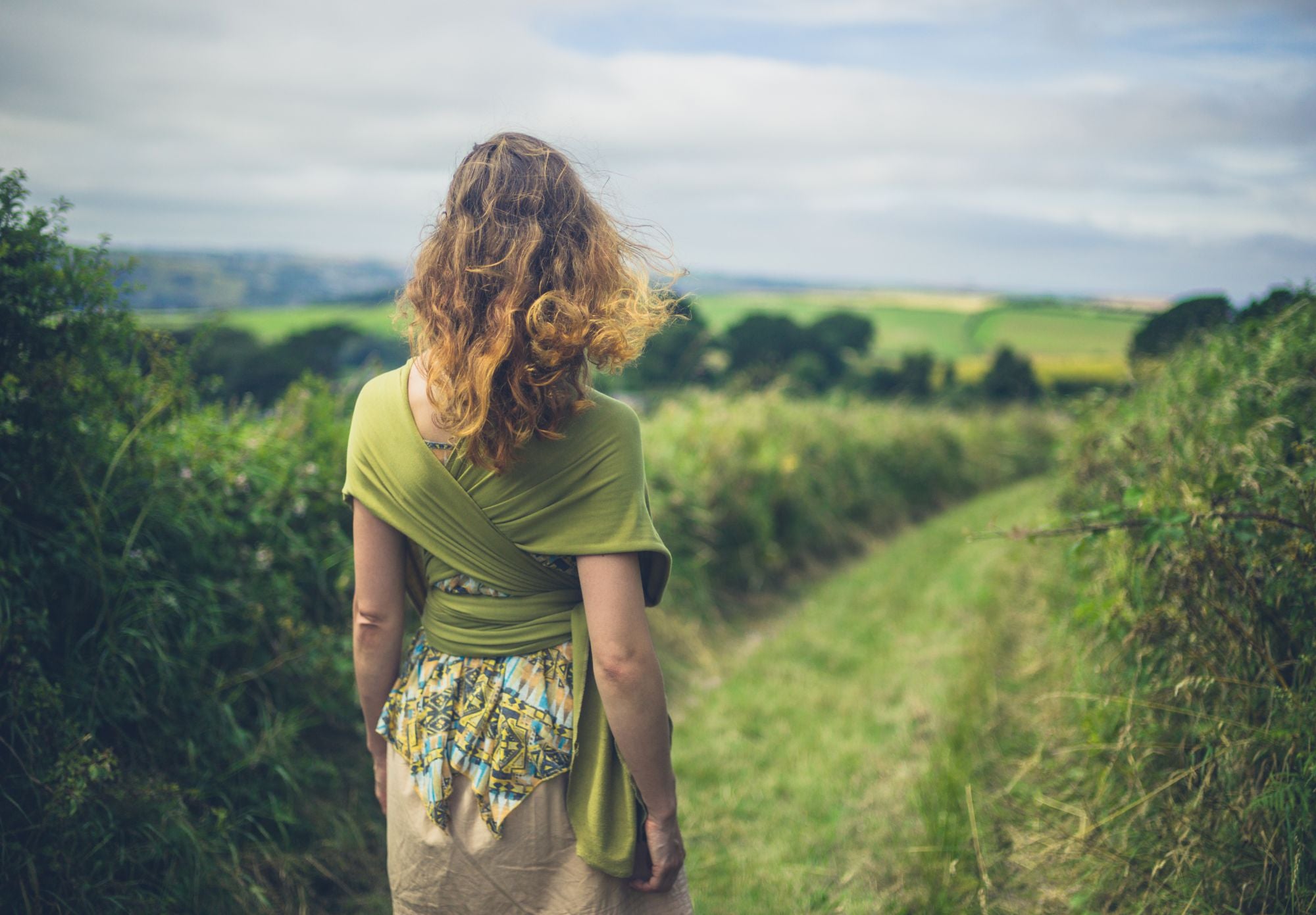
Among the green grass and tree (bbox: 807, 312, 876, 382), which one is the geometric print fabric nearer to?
the green grass

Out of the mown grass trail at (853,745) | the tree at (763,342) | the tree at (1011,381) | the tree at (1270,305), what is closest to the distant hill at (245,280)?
the mown grass trail at (853,745)

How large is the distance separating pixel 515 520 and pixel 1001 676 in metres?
3.96

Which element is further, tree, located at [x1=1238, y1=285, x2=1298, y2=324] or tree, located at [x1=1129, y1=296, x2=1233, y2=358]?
tree, located at [x1=1129, y1=296, x2=1233, y2=358]

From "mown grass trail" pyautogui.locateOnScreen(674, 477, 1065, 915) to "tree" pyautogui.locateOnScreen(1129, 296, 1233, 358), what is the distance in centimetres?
132

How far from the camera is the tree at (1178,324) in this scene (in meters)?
4.32

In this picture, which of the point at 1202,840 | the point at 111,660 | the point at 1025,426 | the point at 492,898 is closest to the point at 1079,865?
the point at 1202,840

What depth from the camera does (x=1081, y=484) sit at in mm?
4547

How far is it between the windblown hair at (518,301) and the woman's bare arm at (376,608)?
0.30m

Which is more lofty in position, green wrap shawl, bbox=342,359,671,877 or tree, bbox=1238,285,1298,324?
tree, bbox=1238,285,1298,324

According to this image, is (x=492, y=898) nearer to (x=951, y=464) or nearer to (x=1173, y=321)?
(x=1173, y=321)

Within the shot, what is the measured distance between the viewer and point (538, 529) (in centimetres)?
154

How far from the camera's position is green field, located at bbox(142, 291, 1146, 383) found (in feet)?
17.1

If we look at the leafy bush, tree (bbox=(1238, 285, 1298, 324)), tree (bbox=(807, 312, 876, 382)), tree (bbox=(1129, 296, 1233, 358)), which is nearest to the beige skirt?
the leafy bush

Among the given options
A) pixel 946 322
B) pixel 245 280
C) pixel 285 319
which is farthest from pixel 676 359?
pixel 946 322
